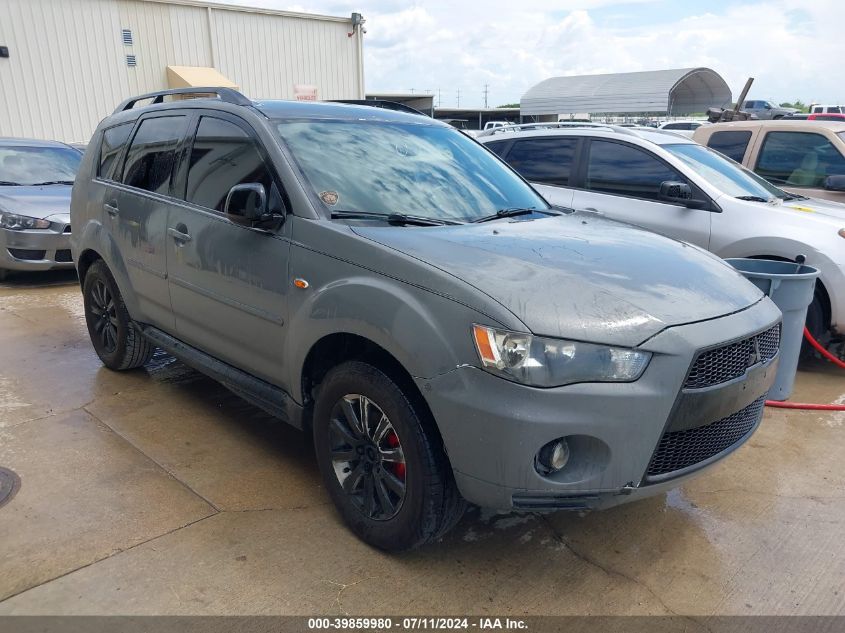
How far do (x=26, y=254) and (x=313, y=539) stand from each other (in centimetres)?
642

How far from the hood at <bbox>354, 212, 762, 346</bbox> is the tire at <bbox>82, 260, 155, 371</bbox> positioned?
8.28ft

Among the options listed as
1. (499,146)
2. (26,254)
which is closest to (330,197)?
(499,146)

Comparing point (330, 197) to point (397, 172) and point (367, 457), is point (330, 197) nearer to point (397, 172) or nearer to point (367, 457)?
point (397, 172)

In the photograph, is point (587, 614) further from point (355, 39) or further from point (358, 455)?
point (355, 39)

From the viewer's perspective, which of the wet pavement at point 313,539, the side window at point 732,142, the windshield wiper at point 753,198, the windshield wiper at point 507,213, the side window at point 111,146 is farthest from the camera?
the side window at point 732,142

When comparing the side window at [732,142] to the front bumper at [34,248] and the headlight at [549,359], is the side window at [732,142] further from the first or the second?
the front bumper at [34,248]

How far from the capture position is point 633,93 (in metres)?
29.0

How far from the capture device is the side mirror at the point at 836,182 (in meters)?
6.61

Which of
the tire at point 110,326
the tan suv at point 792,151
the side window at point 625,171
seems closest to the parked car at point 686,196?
the side window at point 625,171

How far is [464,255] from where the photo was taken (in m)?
2.70

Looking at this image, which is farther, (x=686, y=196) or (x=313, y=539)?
(x=686, y=196)

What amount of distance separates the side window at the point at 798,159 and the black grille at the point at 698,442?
5.36 metres

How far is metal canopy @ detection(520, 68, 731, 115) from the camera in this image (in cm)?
2700

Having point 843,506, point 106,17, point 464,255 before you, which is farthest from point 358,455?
point 106,17
